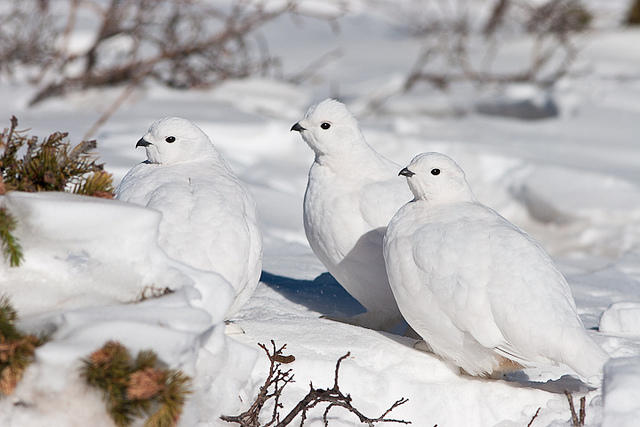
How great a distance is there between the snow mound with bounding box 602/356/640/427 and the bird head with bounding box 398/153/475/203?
0.81 m

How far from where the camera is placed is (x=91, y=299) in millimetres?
2205

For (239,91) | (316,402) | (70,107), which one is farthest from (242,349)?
(239,91)

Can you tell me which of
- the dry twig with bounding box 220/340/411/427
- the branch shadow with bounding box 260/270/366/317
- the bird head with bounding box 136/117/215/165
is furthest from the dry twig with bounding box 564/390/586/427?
A: the bird head with bounding box 136/117/215/165

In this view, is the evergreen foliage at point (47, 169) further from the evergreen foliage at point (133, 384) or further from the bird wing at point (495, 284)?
the bird wing at point (495, 284)

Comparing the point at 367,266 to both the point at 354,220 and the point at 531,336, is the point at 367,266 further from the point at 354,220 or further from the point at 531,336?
the point at 531,336

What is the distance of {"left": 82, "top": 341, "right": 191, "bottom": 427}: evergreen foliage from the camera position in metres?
1.92

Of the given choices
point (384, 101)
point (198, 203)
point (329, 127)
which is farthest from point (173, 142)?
point (384, 101)

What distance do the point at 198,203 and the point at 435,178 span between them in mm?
804

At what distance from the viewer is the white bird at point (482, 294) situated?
251 centimetres

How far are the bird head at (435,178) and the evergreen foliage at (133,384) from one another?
1.26 metres

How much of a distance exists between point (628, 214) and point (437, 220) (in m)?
3.72

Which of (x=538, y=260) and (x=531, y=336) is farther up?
(x=538, y=260)

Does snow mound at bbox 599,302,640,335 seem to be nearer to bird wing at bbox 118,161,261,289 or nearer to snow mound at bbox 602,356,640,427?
snow mound at bbox 602,356,640,427

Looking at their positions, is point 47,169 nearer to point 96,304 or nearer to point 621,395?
point 96,304
